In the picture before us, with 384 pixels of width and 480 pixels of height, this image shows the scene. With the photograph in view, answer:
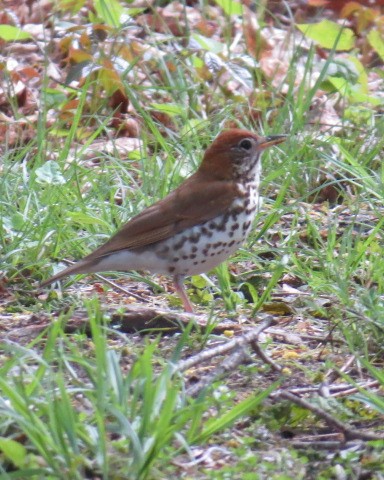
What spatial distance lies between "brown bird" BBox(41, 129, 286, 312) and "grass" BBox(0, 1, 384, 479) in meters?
0.16

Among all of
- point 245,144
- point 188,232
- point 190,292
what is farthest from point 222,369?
point 245,144

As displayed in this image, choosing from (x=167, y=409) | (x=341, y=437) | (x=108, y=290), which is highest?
(x=167, y=409)

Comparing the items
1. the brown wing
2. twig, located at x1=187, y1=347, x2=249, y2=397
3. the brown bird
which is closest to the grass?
twig, located at x1=187, y1=347, x2=249, y2=397

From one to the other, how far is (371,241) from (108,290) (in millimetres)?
1254

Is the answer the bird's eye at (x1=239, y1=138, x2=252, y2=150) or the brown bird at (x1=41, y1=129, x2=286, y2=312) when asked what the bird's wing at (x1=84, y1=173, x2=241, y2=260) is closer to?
the brown bird at (x1=41, y1=129, x2=286, y2=312)

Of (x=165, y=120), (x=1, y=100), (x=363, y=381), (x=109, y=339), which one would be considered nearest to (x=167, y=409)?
(x=363, y=381)

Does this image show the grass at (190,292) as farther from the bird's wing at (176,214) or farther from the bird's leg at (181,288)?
the bird's wing at (176,214)

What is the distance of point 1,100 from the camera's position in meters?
7.39

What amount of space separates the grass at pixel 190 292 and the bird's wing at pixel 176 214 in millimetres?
285

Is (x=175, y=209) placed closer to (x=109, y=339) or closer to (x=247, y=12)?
(x=109, y=339)

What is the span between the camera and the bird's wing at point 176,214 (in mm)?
4957

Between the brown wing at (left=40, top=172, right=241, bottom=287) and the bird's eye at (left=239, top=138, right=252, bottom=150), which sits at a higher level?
the bird's eye at (left=239, top=138, right=252, bottom=150)

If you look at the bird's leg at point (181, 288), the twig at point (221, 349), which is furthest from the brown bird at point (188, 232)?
the twig at point (221, 349)

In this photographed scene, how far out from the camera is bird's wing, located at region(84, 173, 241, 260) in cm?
496
